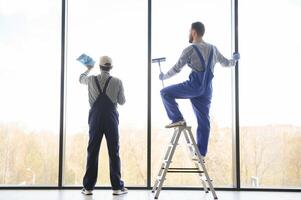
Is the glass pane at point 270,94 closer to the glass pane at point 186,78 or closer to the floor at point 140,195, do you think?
the glass pane at point 186,78

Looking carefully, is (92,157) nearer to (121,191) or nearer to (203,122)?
(121,191)

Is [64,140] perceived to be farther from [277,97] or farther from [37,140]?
[277,97]

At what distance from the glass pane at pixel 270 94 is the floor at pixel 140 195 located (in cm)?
33

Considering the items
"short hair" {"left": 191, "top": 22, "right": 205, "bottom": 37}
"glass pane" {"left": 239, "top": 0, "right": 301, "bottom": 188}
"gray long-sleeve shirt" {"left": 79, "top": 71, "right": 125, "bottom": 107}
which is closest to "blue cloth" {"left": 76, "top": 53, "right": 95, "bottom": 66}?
"gray long-sleeve shirt" {"left": 79, "top": 71, "right": 125, "bottom": 107}

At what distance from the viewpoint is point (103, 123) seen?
3.70 m

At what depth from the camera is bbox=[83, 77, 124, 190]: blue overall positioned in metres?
3.68

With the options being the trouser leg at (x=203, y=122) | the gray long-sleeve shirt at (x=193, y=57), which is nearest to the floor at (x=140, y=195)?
the trouser leg at (x=203, y=122)

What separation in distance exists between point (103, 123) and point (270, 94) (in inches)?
77.2

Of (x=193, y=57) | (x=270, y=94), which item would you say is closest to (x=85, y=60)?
(x=193, y=57)

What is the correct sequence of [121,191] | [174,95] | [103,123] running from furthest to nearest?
[121,191] < [103,123] < [174,95]

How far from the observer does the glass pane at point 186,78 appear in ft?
14.0

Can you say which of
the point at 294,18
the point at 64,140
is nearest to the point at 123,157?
the point at 64,140

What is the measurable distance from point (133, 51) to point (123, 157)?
1235mm

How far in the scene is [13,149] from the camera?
425 cm
